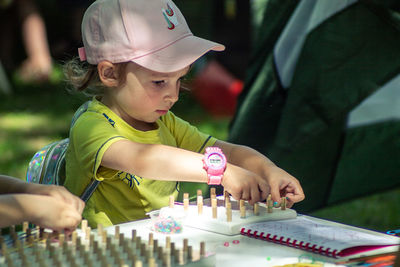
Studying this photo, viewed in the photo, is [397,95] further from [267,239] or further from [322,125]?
[267,239]

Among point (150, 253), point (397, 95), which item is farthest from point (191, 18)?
point (150, 253)

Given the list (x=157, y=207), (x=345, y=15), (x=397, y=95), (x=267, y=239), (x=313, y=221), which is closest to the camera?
(x=267, y=239)

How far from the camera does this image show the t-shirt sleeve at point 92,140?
215 cm

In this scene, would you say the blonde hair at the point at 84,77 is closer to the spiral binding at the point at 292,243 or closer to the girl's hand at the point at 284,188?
the girl's hand at the point at 284,188

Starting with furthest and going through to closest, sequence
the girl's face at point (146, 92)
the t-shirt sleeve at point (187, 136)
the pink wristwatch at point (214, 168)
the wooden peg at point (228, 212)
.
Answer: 1. the t-shirt sleeve at point (187, 136)
2. the girl's face at point (146, 92)
3. the pink wristwatch at point (214, 168)
4. the wooden peg at point (228, 212)

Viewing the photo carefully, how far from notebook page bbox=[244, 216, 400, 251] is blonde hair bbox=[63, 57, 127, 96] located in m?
0.77

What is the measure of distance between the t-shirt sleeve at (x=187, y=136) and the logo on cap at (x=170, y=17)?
471mm

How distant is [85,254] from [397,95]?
2861 mm

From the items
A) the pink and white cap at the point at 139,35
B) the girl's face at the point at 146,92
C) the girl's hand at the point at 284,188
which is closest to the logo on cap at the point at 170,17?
the pink and white cap at the point at 139,35

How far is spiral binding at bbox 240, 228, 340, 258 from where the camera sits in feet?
5.64

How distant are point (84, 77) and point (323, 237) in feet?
3.59

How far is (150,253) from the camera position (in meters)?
1.56

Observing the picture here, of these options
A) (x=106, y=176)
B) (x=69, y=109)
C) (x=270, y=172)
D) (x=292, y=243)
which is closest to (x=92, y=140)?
(x=106, y=176)

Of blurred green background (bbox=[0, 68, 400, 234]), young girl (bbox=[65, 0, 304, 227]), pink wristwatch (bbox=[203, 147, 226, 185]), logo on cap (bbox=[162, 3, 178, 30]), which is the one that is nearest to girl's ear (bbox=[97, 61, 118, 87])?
young girl (bbox=[65, 0, 304, 227])
